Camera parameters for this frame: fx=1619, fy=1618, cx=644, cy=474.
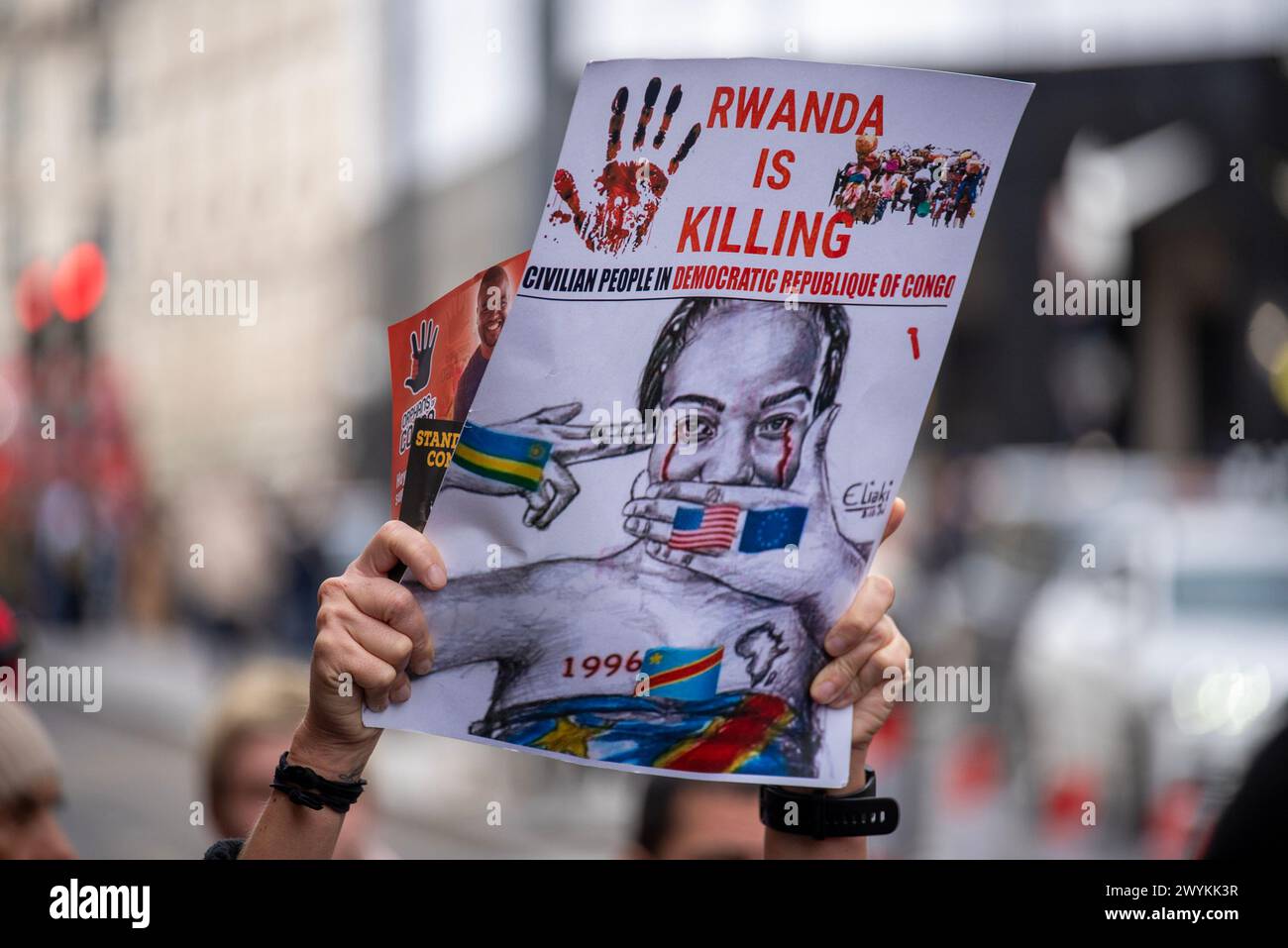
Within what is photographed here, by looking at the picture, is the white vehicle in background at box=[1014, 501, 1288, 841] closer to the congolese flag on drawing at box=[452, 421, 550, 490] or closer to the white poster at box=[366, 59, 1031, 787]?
the white poster at box=[366, 59, 1031, 787]

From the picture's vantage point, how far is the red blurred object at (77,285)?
18344 millimetres

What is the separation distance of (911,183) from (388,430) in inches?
1271

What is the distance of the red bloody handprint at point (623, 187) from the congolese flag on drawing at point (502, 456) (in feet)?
0.69

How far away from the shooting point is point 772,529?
1692 millimetres

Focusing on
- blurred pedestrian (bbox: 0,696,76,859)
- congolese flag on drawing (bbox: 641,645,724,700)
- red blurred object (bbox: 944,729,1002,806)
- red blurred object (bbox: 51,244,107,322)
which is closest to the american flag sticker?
congolese flag on drawing (bbox: 641,645,724,700)

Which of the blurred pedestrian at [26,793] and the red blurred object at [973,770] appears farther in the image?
the red blurred object at [973,770]

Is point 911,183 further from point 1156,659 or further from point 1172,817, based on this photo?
point 1156,659

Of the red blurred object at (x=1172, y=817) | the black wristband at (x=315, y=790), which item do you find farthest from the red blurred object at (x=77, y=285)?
the black wristband at (x=315, y=790)

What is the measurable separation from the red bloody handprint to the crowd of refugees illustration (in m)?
0.17

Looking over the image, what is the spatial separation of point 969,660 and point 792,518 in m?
11.9

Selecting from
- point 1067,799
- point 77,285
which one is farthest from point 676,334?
point 77,285

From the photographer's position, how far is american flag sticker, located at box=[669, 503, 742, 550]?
1.67m

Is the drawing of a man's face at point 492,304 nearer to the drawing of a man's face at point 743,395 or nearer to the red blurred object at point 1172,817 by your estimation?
the drawing of a man's face at point 743,395

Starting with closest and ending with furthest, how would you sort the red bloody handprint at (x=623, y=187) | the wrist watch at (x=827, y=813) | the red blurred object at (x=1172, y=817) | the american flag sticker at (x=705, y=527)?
the red bloody handprint at (x=623, y=187), the american flag sticker at (x=705, y=527), the wrist watch at (x=827, y=813), the red blurred object at (x=1172, y=817)
